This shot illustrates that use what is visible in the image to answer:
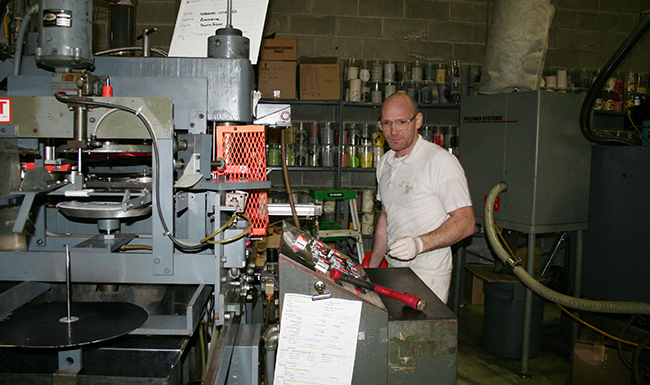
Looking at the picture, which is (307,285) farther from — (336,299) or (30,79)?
(30,79)

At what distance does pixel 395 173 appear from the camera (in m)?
1.91

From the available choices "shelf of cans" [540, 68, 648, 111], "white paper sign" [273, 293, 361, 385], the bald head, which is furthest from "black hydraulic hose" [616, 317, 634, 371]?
"shelf of cans" [540, 68, 648, 111]

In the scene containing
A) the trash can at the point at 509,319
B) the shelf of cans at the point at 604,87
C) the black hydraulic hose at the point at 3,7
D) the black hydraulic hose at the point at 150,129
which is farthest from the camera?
the shelf of cans at the point at 604,87

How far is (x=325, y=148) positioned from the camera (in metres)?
3.88

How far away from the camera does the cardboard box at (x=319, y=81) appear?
3750 mm

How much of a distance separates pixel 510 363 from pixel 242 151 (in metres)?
2.33

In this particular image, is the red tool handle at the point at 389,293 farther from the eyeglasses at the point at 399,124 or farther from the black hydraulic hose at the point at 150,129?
the eyeglasses at the point at 399,124

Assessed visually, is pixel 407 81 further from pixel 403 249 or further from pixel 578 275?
pixel 403 249

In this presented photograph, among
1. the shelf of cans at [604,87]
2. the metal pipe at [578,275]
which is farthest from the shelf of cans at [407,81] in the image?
the metal pipe at [578,275]

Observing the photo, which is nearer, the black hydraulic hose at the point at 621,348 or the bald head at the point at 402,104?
the bald head at the point at 402,104

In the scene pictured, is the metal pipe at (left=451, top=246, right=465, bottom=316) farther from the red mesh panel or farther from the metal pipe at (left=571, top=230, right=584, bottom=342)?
the red mesh panel

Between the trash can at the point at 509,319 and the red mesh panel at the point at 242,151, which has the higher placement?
the red mesh panel at the point at 242,151

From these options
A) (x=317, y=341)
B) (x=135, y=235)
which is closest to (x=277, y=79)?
(x=135, y=235)

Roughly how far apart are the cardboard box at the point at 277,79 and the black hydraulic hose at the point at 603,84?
2.22 metres
